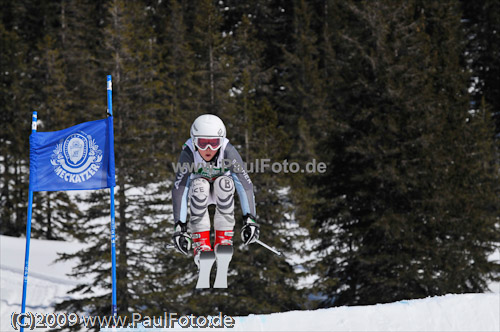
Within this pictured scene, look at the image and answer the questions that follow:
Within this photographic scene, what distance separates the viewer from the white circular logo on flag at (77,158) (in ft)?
22.6

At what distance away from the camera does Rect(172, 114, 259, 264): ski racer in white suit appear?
193 inches

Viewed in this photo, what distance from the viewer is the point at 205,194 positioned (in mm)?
4930

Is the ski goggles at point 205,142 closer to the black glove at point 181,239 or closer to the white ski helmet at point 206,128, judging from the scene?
the white ski helmet at point 206,128

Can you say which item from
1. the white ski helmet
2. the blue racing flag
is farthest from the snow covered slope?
the white ski helmet

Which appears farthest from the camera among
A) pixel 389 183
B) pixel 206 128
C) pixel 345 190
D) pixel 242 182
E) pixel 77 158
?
pixel 345 190

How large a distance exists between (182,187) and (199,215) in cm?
32

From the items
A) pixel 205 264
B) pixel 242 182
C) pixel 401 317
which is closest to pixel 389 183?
pixel 401 317

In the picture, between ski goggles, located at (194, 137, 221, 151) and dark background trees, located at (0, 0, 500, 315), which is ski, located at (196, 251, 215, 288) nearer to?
ski goggles, located at (194, 137, 221, 151)

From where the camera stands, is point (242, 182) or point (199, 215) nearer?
point (199, 215)

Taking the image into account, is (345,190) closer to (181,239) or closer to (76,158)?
(76,158)

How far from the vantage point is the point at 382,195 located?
16.2 meters

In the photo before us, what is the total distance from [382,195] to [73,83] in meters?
26.3

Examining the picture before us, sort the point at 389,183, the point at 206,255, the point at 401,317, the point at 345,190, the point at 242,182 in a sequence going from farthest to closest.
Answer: the point at 345,190 < the point at 389,183 < the point at 401,317 < the point at 242,182 < the point at 206,255

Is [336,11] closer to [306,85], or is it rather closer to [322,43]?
[322,43]
